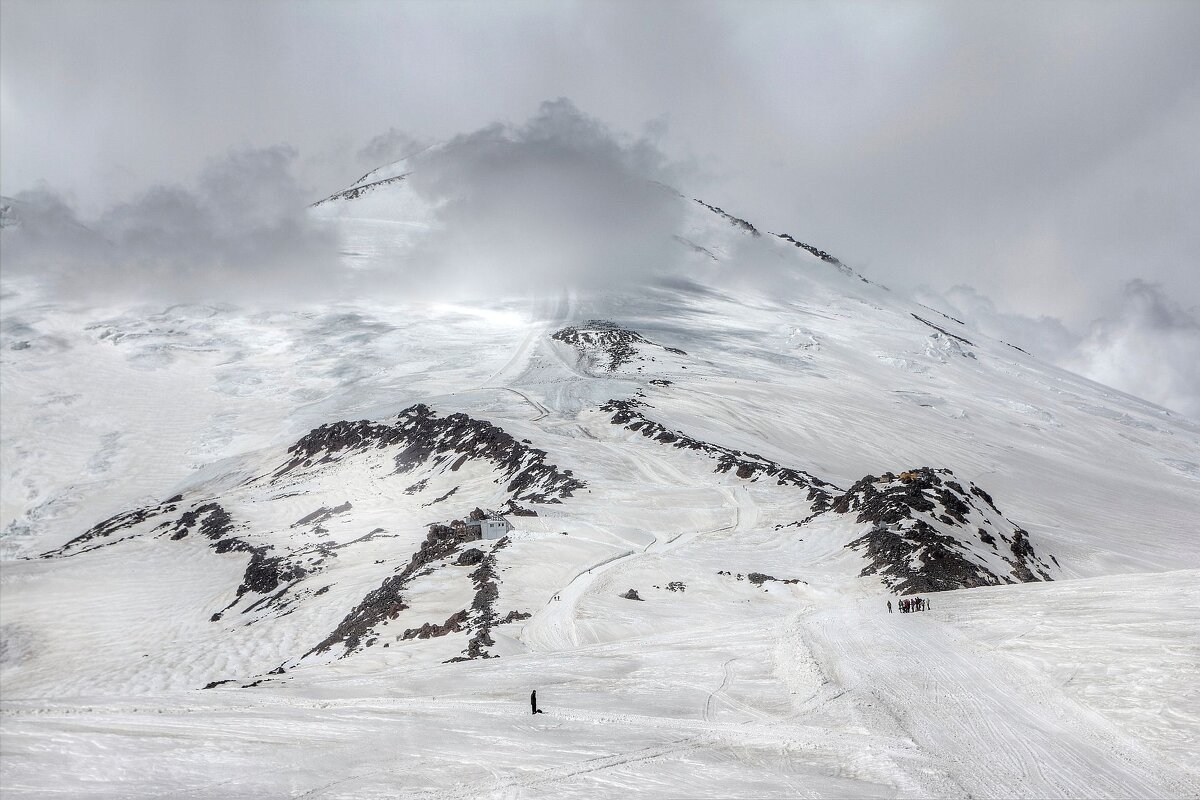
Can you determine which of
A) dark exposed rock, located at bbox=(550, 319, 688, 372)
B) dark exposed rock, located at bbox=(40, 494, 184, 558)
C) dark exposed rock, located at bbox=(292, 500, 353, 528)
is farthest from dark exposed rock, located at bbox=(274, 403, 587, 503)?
dark exposed rock, located at bbox=(550, 319, 688, 372)

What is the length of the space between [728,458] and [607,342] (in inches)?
2624

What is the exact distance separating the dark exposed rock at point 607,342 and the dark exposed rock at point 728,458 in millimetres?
31581

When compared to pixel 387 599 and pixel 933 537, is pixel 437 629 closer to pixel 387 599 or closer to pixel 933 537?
pixel 387 599

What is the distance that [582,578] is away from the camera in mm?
36656

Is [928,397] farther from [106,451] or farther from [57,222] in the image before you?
[57,222]

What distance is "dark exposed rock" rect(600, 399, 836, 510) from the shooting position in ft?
188

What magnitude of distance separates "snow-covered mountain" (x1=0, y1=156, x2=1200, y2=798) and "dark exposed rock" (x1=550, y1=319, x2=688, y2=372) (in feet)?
4.79

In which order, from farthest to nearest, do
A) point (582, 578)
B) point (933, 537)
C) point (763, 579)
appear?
1. point (582, 578)
2. point (763, 579)
3. point (933, 537)

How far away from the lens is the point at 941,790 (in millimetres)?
12656

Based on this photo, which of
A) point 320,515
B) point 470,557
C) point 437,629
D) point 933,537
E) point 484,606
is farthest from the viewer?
point 320,515

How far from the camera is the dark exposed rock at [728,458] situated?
57281mm

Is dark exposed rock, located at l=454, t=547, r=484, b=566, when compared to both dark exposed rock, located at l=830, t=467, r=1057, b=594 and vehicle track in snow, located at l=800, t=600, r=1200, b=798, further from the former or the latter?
vehicle track in snow, located at l=800, t=600, r=1200, b=798

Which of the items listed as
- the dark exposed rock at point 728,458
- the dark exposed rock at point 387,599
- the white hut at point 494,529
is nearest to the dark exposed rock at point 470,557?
the dark exposed rock at point 387,599

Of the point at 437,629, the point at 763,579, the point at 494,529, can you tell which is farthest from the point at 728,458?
the point at 437,629
